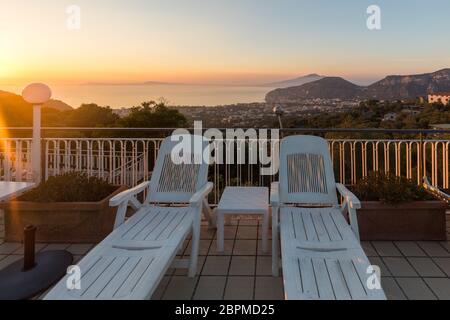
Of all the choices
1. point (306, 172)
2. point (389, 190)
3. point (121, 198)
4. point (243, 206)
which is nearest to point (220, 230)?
point (243, 206)

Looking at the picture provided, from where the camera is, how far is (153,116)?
14.2m

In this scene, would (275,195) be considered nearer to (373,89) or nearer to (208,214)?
(208,214)

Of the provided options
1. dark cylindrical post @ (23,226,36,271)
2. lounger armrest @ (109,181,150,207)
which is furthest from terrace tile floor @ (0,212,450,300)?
lounger armrest @ (109,181,150,207)

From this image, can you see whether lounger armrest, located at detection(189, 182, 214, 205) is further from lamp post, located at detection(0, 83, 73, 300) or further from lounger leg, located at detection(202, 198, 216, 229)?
lamp post, located at detection(0, 83, 73, 300)

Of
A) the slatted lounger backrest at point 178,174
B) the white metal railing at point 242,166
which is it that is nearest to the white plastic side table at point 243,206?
the slatted lounger backrest at point 178,174

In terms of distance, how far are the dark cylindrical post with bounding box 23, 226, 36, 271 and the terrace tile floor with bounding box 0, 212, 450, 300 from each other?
39 centimetres

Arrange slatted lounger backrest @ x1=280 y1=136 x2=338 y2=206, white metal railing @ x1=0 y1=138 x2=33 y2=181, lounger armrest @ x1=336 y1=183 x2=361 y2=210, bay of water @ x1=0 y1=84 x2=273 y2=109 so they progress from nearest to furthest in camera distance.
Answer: lounger armrest @ x1=336 y1=183 x2=361 y2=210 → slatted lounger backrest @ x1=280 y1=136 x2=338 y2=206 → white metal railing @ x1=0 y1=138 x2=33 y2=181 → bay of water @ x1=0 y1=84 x2=273 y2=109

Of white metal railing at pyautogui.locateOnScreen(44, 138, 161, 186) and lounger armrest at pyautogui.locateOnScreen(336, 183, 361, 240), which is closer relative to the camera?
lounger armrest at pyautogui.locateOnScreen(336, 183, 361, 240)

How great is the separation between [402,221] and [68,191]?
3423 mm

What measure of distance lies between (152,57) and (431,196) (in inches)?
Result: 222

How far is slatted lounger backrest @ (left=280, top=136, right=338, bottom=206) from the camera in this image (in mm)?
3670

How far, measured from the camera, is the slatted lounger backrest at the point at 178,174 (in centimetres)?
382

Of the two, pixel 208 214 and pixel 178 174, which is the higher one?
pixel 178 174
